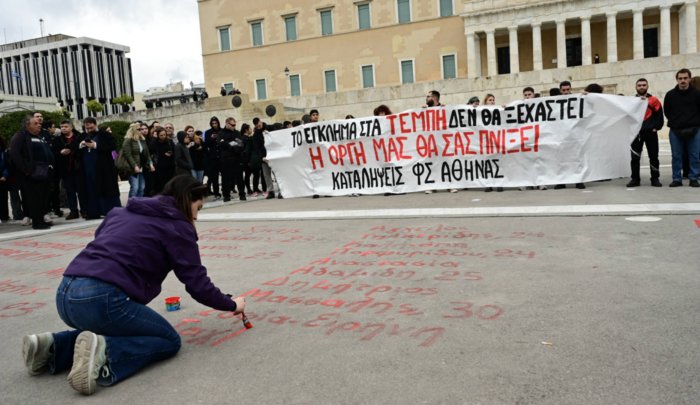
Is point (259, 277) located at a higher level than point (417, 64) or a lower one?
lower

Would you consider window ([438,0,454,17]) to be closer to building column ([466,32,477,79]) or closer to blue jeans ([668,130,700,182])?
building column ([466,32,477,79])

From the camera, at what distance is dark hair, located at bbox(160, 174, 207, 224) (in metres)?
3.77

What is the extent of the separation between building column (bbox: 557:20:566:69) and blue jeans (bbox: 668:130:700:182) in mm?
37895

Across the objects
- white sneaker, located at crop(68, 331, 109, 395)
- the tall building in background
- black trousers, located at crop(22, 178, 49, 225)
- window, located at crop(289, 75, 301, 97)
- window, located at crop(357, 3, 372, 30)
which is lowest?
white sneaker, located at crop(68, 331, 109, 395)

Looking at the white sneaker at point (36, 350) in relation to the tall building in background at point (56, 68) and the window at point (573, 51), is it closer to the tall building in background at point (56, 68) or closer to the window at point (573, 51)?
the window at point (573, 51)

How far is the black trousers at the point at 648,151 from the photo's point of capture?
10680 mm

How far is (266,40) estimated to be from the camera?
56.1m

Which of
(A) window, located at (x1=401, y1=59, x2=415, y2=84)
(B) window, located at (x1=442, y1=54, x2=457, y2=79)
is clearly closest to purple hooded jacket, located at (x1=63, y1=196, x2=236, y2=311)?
(B) window, located at (x1=442, y1=54, x2=457, y2=79)

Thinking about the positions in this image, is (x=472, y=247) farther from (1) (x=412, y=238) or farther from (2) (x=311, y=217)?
(2) (x=311, y=217)

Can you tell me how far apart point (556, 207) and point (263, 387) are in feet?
21.8

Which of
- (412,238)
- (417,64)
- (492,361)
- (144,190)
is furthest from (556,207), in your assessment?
(417,64)

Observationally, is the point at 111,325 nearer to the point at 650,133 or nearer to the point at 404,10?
the point at 650,133

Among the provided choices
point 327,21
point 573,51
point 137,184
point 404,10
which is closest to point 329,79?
point 327,21

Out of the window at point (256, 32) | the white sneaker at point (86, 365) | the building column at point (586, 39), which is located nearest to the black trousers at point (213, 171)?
the white sneaker at point (86, 365)
